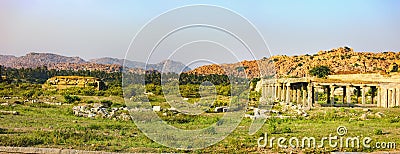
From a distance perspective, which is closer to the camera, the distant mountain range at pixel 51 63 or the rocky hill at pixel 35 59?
the distant mountain range at pixel 51 63

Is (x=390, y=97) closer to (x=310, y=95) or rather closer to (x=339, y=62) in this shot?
(x=310, y=95)

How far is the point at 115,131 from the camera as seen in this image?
14.4 meters

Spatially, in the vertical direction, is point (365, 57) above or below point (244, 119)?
above

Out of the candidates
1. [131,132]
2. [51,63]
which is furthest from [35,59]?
[131,132]

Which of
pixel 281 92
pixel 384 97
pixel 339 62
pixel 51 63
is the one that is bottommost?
pixel 384 97

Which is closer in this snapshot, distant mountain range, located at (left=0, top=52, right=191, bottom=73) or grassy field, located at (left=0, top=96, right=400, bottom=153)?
grassy field, located at (left=0, top=96, right=400, bottom=153)

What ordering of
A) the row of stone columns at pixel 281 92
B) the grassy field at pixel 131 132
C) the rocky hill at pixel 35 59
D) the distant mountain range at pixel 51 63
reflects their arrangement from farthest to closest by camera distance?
the rocky hill at pixel 35 59 → the distant mountain range at pixel 51 63 → the row of stone columns at pixel 281 92 → the grassy field at pixel 131 132

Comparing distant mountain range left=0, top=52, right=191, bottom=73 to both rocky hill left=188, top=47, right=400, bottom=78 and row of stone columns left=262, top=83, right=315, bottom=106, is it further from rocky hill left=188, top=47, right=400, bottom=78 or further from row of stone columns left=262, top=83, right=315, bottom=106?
row of stone columns left=262, top=83, right=315, bottom=106

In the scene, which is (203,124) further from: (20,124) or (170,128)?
(20,124)

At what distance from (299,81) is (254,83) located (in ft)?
85.1

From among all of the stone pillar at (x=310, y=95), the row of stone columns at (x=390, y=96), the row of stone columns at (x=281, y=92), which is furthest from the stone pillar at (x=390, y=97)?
the row of stone columns at (x=281, y=92)

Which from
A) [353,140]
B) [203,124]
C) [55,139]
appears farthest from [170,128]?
[353,140]

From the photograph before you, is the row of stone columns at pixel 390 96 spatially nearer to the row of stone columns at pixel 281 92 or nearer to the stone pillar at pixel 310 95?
the stone pillar at pixel 310 95

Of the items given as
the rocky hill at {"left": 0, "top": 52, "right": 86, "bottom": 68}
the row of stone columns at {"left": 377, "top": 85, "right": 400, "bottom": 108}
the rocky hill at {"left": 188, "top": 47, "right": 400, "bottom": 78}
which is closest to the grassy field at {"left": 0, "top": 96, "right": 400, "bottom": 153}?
the row of stone columns at {"left": 377, "top": 85, "right": 400, "bottom": 108}
